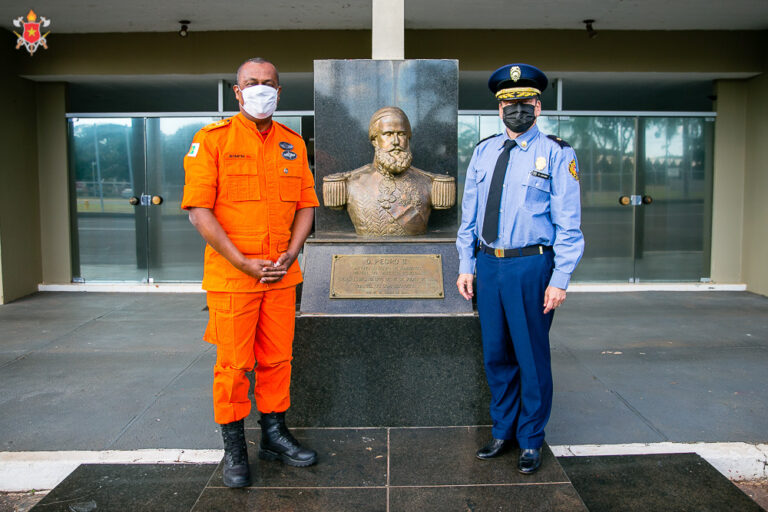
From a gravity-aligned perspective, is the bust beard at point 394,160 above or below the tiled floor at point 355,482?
above

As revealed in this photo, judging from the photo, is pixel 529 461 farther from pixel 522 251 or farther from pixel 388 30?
pixel 388 30

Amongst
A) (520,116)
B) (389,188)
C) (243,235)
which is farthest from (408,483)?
(389,188)

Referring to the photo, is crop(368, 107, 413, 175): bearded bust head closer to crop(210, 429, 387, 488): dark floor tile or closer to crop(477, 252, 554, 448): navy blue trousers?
crop(477, 252, 554, 448): navy blue trousers

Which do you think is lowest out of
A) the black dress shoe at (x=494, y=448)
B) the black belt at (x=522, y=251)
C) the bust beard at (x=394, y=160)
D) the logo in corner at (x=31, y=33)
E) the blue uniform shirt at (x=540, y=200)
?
the black dress shoe at (x=494, y=448)

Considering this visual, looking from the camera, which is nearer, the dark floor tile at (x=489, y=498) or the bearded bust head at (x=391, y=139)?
the dark floor tile at (x=489, y=498)

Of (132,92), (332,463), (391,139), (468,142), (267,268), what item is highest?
(132,92)

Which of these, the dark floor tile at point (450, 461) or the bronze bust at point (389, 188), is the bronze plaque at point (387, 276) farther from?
the dark floor tile at point (450, 461)

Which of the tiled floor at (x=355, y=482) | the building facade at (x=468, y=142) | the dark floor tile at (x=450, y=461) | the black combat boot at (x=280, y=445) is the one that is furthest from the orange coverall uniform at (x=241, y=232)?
the building facade at (x=468, y=142)

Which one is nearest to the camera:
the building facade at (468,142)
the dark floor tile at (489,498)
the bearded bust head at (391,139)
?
the dark floor tile at (489,498)

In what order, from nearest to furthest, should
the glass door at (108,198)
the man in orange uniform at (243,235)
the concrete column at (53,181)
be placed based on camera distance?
the man in orange uniform at (243,235), the concrete column at (53,181), the glass door at (108,198)

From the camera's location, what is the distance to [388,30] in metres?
5.02

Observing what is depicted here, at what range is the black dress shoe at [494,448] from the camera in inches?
112

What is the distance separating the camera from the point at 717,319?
20.2ft

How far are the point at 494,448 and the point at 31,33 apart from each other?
6.98 meters
